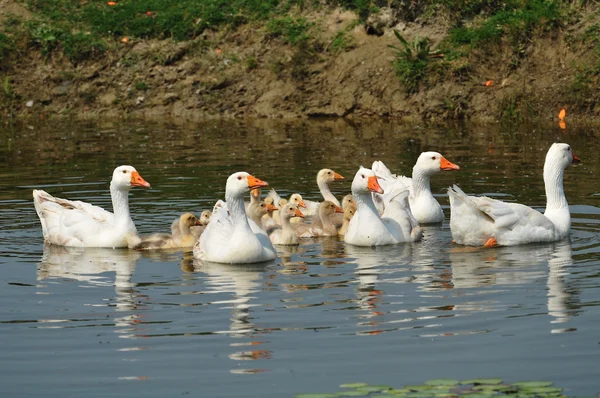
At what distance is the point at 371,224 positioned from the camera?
15.6m

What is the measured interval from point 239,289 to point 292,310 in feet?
4.22

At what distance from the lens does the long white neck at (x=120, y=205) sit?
15.8 meters

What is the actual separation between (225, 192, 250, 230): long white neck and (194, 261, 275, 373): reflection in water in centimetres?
52

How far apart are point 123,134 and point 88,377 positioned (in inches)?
771

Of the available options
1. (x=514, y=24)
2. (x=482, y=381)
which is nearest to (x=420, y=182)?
(x=482, y=381)

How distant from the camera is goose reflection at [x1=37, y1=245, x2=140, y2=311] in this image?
1291cm

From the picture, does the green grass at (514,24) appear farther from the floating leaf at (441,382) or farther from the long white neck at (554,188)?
the floating leaf at (441,382)

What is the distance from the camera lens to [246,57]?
32906mm

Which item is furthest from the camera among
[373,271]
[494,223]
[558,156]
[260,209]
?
[260,209]

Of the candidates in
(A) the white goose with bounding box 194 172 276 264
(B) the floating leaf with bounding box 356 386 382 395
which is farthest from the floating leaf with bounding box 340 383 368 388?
(A) the white goose with bounding box 194 172 276 264

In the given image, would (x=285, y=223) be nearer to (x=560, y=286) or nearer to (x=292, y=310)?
(x=292, y=310)

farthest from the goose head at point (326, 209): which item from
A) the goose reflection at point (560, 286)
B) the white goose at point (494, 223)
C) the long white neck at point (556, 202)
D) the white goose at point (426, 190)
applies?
the goose reflection at point (560, 286)

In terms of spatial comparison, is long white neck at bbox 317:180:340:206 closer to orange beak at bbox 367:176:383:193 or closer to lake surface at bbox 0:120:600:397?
lake surface at bbox 0:120:600:397

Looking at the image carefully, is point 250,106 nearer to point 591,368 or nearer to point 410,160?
point 410,160
